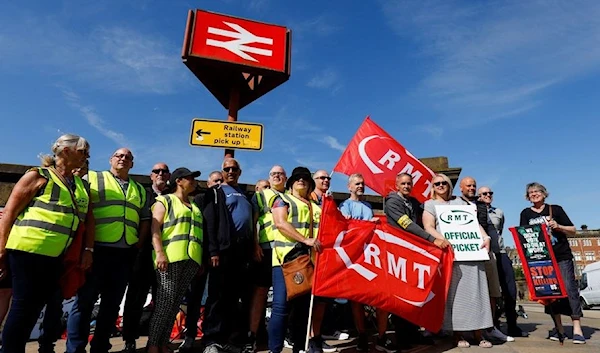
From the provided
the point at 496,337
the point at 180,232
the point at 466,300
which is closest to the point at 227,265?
the point at 180,232

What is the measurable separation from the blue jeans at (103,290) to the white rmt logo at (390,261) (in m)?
1.94

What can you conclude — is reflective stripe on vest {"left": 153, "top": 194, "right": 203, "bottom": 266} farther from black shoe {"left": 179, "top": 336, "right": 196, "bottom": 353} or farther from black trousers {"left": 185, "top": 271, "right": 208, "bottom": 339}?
black shoe {"left": 179, "top": 336, "right": 196, "bottom": 353}

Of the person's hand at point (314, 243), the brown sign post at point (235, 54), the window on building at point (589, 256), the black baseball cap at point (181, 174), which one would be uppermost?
the brown sign post at point (235, 54)

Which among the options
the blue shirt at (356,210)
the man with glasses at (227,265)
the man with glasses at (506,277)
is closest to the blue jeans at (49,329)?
the man with glasses at (227,265)

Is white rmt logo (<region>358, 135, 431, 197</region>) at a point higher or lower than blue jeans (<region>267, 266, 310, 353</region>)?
higher

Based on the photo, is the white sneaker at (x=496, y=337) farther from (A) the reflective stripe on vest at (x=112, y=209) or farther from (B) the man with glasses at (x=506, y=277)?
(A) the reflective stripe on vest at (x=112, y=209)

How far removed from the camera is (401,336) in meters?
3.96

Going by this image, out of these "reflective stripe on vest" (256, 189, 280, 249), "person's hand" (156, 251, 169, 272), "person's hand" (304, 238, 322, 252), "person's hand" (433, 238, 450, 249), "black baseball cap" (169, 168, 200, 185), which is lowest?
"person's hand" (156, 251, 169, 272)

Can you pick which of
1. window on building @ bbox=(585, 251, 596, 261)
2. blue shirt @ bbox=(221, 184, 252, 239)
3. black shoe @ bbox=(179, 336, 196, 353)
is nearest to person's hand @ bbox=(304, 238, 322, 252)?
blue shirt @ bbox=(221, 184, 252, 239)

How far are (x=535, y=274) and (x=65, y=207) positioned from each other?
4960 millimetres

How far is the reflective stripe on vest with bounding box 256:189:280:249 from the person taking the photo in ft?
13.5

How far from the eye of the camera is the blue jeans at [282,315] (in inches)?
127

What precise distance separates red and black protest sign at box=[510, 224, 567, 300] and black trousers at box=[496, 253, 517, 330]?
1.27ft

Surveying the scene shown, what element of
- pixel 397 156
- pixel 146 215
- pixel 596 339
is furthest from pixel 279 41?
pixel 596 339
